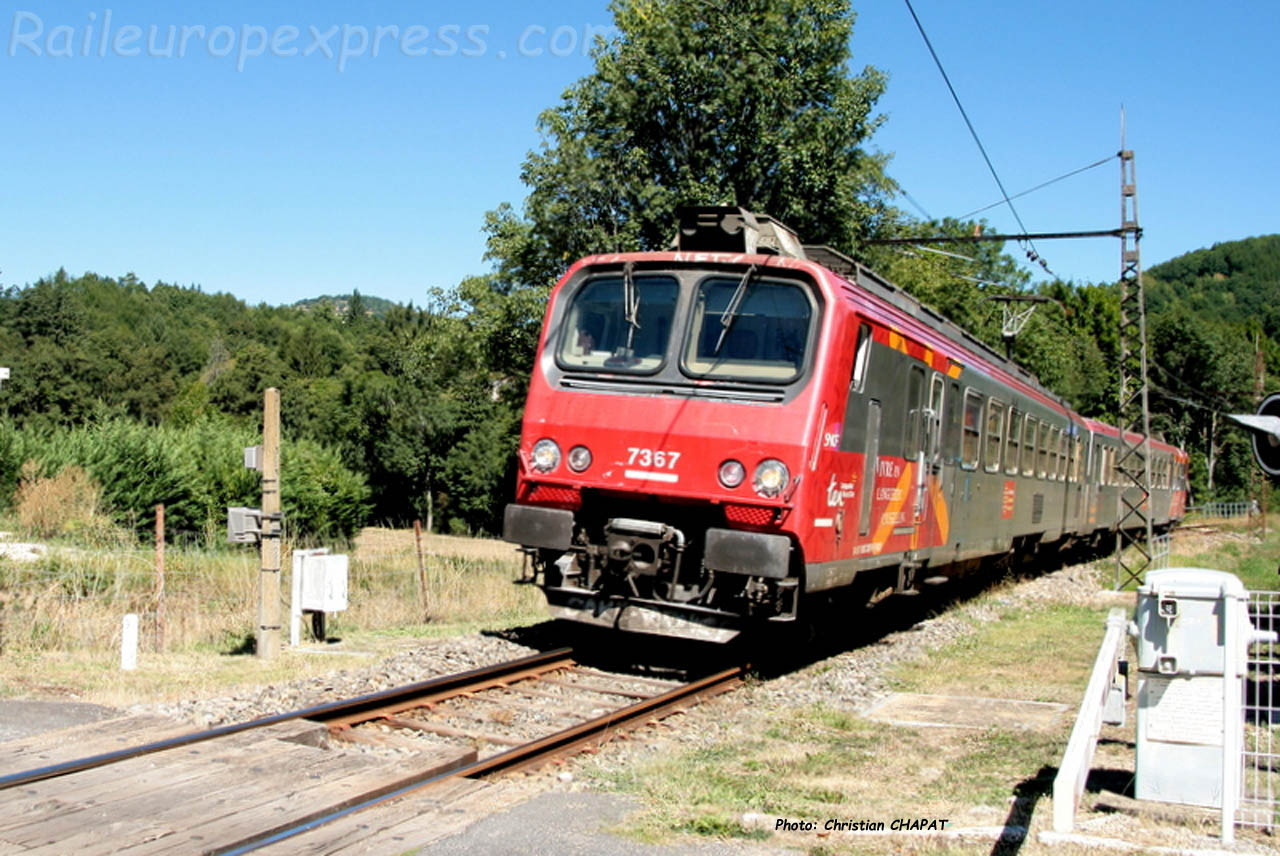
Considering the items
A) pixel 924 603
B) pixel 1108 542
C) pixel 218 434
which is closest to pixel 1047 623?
pixel 924 603

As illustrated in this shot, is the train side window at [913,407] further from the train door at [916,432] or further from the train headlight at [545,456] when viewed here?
the train headlight at [545,456]

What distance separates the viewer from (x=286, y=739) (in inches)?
268

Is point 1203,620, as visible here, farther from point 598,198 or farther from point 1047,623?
point 598,198

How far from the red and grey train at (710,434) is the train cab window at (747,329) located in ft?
0.04

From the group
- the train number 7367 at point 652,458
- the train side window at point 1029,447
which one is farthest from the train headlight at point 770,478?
the train side window at point 1029,447

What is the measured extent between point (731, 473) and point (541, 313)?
21073 millimetres

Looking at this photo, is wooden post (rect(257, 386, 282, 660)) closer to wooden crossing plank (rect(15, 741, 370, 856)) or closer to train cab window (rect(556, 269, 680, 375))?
train cab window (rect(556, 269, 680, 375))

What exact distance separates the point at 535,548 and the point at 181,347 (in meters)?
113

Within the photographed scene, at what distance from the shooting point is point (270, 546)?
36.0 ft

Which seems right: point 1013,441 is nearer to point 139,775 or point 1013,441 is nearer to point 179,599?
point 179,599

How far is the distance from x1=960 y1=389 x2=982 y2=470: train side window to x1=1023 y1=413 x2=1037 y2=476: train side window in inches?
133

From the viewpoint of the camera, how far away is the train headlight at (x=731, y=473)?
8.98 metres

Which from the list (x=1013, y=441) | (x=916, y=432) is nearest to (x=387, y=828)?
(x=916, y=432)

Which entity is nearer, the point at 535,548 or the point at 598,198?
the point at 535,548
